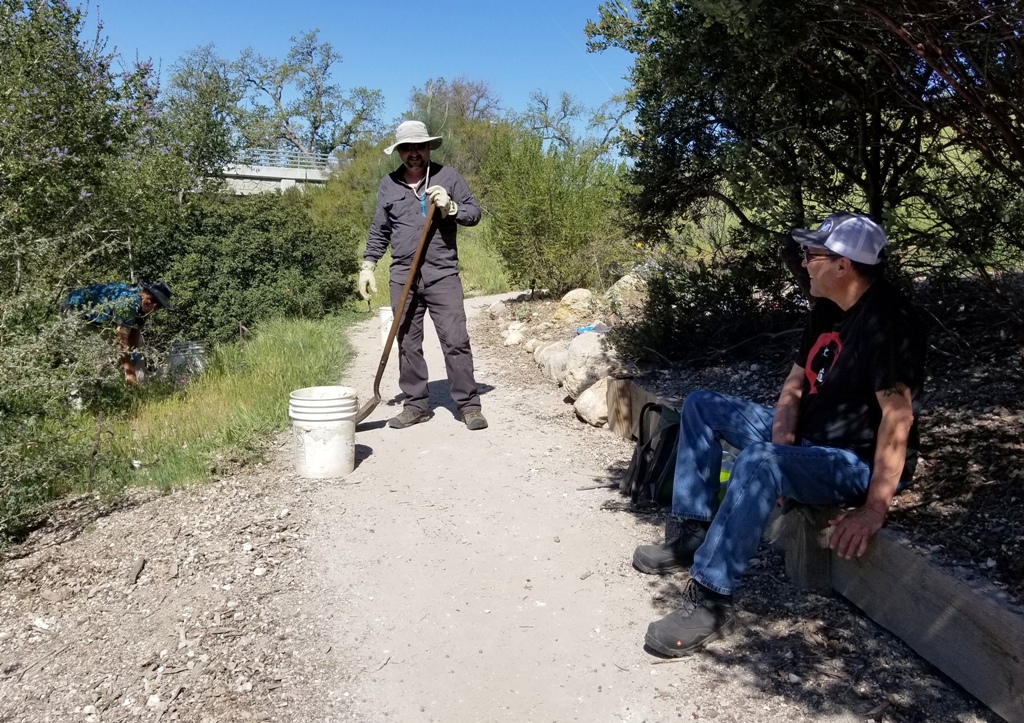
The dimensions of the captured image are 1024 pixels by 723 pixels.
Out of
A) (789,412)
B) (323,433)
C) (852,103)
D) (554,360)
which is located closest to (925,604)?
(789,412)

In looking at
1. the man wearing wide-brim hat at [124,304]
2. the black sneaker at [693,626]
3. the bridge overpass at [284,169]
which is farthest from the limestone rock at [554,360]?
the bridge overpass at [284,169]

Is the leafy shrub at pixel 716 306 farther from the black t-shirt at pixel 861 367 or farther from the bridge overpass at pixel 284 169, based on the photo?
the bridge overpass at pixel 284 169

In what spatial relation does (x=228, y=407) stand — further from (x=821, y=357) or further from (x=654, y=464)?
(x=821, y=357)

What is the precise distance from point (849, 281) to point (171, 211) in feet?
35.0

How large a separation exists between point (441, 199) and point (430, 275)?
22.8 inches

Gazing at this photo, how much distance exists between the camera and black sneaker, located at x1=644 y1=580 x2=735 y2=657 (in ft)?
10.0

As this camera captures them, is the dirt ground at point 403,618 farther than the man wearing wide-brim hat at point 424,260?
No

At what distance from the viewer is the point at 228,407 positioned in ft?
22.2

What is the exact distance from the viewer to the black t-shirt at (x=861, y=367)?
2.96 metres

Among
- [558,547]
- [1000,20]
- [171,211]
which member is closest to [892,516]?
[558,547]

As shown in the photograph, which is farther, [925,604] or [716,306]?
[716,306]

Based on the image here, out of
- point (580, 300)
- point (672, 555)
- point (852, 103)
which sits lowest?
point (672, 555)

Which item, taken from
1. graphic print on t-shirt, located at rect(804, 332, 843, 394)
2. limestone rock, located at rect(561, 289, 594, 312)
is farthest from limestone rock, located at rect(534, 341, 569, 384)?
graphic print on t-shirt, located at rect(804, 332, 843, 394)

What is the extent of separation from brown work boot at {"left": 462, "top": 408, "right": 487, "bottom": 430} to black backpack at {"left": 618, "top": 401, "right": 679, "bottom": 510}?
1478 mm
